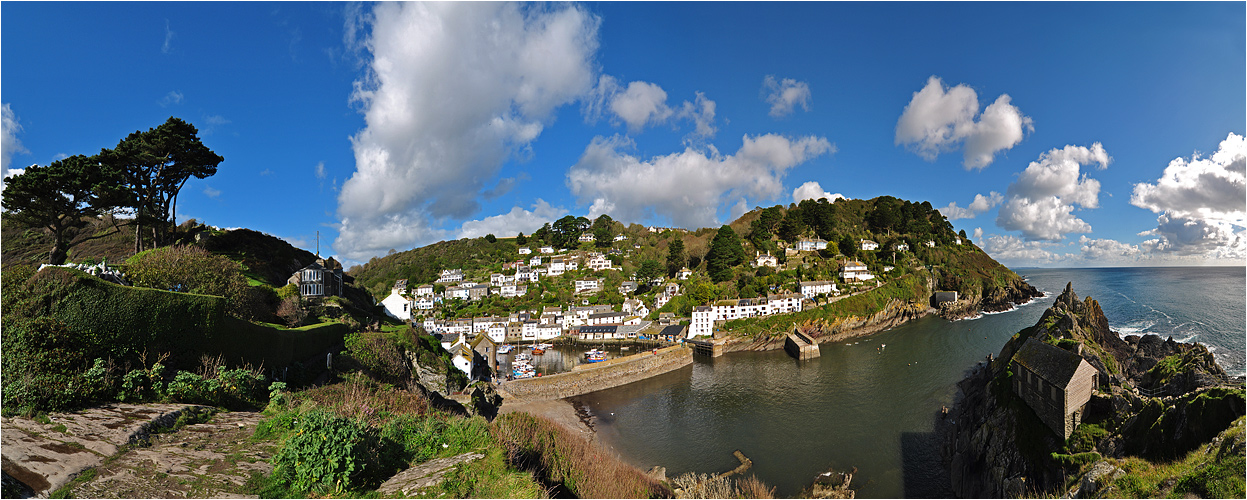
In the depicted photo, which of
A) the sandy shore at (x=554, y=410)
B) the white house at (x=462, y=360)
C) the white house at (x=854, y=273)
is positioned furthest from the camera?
the white house at (x=854, y=273)

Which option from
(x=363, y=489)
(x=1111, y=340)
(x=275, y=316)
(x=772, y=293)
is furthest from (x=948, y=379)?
(x=275, y=316)

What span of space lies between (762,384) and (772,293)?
2925cm

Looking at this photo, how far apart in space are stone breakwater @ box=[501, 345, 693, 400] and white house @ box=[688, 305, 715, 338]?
11087 millimetres

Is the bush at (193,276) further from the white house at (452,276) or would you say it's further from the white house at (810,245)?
the white house at (810,245)

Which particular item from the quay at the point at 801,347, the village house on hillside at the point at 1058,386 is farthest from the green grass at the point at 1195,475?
the quay at the point at 801,347

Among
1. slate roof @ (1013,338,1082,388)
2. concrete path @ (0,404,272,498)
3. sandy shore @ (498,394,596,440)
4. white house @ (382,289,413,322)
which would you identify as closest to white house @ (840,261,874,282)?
sandy shore @ (498,394,596,440)

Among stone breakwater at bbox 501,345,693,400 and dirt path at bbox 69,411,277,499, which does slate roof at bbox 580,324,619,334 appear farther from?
dirt path at bbox 69,411,277,499

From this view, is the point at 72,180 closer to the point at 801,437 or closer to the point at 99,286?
the point at 99,286

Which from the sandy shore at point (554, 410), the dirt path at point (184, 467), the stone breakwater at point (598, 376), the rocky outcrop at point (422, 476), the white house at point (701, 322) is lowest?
the sandy shore at point (554, 410)

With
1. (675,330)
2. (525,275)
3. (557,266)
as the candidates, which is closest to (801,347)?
(675,330)

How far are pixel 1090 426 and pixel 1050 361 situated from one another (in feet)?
7.62

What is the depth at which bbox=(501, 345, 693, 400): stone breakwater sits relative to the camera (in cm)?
3231

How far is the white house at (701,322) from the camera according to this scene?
53562 mm

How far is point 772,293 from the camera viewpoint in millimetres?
61344
